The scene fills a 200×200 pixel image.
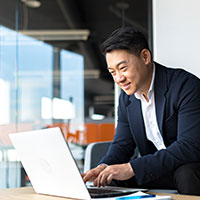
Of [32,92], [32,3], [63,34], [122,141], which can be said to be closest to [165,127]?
[122,141]

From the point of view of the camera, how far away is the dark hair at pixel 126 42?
69.2 inches

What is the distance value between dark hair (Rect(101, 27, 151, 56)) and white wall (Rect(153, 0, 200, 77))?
0.64 metres

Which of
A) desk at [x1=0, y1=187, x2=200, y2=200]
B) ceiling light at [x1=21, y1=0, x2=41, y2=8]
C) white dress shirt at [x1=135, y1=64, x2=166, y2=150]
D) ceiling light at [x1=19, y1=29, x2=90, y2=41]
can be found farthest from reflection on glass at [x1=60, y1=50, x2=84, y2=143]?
desk at [x1=0, y1=187, x2=200, y2=200]

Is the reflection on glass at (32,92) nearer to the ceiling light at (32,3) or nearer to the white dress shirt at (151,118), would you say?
the ceiling light at (32,3)

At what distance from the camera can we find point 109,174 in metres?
1.45

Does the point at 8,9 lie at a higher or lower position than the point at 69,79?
higher

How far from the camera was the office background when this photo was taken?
16.1 feet

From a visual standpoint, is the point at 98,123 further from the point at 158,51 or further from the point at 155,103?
the point at 155,103

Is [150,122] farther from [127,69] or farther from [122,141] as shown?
[127,69]

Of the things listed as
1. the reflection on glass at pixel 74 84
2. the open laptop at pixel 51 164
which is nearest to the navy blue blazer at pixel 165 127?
the open laptop at pixel 51 164

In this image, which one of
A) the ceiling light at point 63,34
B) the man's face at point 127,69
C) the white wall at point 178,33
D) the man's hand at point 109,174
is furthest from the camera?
the ceiling light at point 63,34

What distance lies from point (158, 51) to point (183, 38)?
0.19 meters

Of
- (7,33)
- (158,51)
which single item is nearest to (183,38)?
(158,51)

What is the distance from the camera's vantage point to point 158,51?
2574 mm
